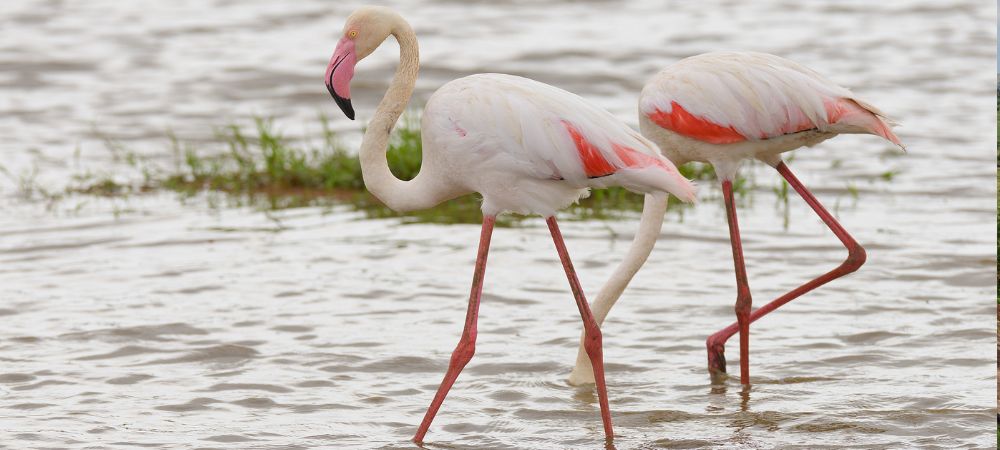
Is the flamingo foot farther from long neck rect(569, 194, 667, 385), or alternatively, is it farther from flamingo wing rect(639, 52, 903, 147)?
flamingo wing rect(639, 52, 903, 147)

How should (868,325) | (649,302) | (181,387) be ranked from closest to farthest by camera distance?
(181,387) < (868,325) < (649,302)

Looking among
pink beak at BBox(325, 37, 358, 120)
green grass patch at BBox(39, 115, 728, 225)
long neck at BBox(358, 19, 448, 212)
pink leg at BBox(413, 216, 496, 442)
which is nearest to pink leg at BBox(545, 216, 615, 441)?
pink leg at BBox(413, 216, 496, 442)

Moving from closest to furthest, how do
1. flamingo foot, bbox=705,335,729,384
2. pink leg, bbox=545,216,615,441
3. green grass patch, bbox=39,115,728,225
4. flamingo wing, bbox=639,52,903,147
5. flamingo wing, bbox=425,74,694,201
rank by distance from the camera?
flamingo wing, bbox=425,74,694,201
pink leg, bbox=545,216,615,441
flamingo wing, bbox=639,52,903,147
flamingo foot, bbox=705,335,729,384
green grass patch, bbox=39,115,728,225

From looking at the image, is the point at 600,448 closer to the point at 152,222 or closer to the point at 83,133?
the point at 152,222

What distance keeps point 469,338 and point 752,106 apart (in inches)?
61.2

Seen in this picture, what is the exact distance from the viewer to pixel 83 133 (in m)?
12.3

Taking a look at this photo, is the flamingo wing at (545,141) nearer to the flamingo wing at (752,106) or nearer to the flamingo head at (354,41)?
the flamingo head at (354,41)

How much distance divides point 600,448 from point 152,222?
4.72m

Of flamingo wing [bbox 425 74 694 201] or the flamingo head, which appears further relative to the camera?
the flamingo head

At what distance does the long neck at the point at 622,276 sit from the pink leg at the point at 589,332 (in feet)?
A: 1.85

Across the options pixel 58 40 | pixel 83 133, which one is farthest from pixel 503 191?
pixel 58 40

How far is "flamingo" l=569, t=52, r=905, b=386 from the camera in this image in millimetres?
6227

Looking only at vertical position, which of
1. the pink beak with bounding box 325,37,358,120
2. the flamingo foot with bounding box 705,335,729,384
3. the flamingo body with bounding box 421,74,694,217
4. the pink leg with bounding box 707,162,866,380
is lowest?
the flamingo foot with bounding box 705,335,729,384

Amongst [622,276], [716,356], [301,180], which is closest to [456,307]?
[622,276]
